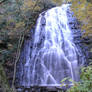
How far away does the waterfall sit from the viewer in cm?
837

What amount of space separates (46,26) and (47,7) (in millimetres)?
5485

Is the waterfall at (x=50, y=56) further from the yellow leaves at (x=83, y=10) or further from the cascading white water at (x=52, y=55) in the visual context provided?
the yellow leaves at (x=83, y=10)

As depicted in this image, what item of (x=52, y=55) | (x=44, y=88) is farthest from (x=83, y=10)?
(x=44, y=88)

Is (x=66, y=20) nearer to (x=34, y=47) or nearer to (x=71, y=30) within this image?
(x=71, y=30)

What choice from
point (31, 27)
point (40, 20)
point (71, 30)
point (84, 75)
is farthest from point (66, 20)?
point (84, 75)

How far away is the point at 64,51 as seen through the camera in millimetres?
9352

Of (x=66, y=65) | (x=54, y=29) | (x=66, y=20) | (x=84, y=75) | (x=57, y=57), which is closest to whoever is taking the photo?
(x=84, y=75)

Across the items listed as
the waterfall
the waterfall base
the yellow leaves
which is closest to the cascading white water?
the waterfall

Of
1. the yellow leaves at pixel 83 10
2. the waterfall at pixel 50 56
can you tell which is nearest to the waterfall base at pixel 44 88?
the waterfall at pixel 50 56

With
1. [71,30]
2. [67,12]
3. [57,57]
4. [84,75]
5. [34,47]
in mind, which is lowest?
[84,75]

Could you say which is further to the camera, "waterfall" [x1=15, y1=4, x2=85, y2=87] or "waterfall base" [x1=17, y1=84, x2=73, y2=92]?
"waterfall" [x1=15, y1=4, x2=85, y2=87]

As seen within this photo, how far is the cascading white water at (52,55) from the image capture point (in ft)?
27.4

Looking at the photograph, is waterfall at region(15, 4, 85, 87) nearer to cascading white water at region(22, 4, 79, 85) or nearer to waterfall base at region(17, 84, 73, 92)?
cascading white water at region(22, 4, 79, 85)

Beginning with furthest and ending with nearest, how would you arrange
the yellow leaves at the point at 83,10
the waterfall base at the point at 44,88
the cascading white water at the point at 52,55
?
the cascading white water at the point at 52,55
the waterfall base at the point at 44,88
the yellow leaves at the point at 83,10
